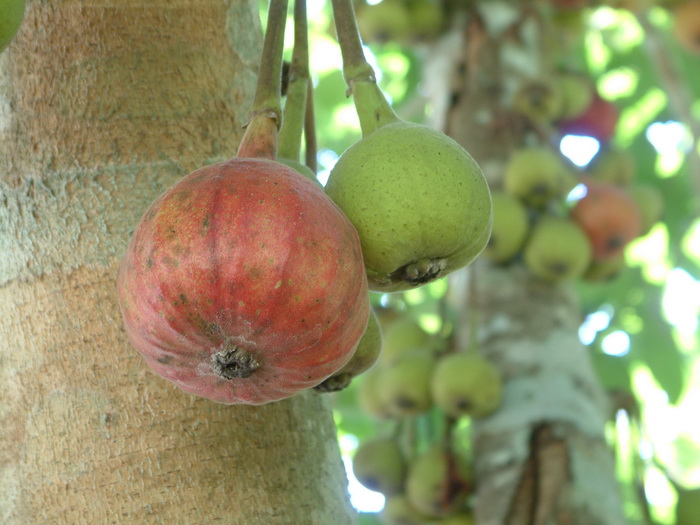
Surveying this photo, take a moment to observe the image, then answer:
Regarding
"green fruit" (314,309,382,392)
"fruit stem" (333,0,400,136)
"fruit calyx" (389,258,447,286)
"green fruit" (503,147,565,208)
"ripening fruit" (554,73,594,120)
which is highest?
"fruit stem" (333,0,400,136)

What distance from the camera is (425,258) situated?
94 cm

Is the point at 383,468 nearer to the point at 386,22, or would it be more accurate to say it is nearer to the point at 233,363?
the point at 386,22

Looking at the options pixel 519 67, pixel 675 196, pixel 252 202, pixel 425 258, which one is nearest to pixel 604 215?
pixel 519 67

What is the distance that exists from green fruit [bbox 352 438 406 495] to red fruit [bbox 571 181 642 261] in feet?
2.75

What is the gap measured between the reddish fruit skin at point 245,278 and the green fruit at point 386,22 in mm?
2153

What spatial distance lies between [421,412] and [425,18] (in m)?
1.24

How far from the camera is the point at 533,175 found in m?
2.45

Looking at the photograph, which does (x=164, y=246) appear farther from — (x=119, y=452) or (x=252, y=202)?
(x=119, y=452)

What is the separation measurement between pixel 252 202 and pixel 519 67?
212 cm

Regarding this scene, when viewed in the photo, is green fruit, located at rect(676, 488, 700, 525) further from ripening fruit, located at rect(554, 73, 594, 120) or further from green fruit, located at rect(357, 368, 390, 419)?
ripening fruit, located at rect(554, 73, 594, 120)

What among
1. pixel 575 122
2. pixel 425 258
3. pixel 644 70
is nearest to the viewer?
pixel 425 258

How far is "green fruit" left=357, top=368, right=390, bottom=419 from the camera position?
8.26 ft

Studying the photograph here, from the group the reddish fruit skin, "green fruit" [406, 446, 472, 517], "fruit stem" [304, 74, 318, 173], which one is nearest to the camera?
the reddish fruit skin

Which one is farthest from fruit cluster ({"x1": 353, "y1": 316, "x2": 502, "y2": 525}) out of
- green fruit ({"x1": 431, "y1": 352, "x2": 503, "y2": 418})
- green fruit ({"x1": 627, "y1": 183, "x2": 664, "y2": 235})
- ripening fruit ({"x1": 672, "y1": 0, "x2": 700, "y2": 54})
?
ripening fruit ({"x1": 672, "y1": 0, "x2": 700, "y2": 54})
